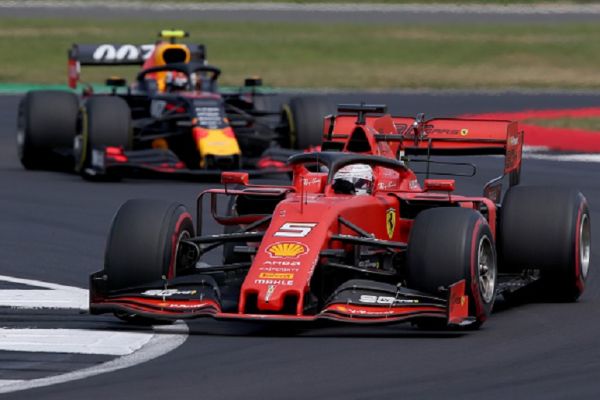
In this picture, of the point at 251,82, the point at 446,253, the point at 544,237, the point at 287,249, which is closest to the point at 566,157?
the point at 251,82

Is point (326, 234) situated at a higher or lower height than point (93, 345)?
higher

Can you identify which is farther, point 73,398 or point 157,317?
point 157,317

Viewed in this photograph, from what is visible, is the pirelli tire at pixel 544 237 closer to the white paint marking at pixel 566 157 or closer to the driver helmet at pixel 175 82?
the driver helmet at pixel 175 82

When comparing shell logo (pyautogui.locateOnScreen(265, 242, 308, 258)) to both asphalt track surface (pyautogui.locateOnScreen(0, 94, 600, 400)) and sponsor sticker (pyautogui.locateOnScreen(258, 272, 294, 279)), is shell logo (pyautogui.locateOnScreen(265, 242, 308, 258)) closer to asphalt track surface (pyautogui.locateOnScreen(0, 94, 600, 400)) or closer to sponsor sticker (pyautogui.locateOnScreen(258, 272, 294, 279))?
sponsor sticker (pyautogui.locateOnScreen(258, 272, 294, 279))

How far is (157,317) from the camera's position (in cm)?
1029

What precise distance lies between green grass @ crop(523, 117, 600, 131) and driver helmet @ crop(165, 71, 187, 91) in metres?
8.00

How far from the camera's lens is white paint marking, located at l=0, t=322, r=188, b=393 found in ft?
28.9

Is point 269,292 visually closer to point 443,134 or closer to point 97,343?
point 97,343

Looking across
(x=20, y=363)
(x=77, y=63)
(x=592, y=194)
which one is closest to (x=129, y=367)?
(x=20, y=363)

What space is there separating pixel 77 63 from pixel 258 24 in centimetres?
2774

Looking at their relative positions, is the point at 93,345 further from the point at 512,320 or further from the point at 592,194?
→ the point at 592,194

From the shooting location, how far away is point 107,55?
76.2 feet

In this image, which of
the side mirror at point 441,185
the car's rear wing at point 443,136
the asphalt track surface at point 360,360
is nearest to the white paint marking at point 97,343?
the asphalt track surface at point 360,360

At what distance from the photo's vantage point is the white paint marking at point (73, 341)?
981cm
